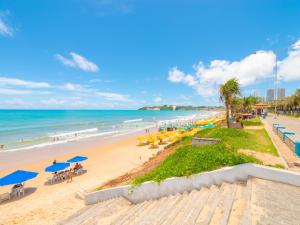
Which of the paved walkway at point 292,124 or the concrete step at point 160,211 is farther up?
the paved walkway at point 292,124

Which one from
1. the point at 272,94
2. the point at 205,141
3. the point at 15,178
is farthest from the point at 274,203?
the point at 272,94

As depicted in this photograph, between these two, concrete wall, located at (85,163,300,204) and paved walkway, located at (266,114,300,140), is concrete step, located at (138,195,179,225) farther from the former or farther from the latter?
paved walkway, located at (266,114,300,140)

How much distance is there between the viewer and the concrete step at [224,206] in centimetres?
360

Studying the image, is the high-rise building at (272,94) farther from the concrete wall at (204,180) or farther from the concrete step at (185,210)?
the concrete step at (185,210)

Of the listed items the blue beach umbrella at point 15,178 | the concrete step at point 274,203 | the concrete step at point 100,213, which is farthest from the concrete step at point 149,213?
the blue beach umbrella at point 15,178

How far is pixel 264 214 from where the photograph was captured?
142 inches

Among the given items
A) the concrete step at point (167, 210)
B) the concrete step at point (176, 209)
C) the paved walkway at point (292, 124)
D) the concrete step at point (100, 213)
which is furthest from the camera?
the paved walkway at point (292, 124)

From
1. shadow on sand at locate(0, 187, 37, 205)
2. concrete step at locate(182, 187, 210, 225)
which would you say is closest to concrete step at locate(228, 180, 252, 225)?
concrete step at locate(182, 187, 210, 225)

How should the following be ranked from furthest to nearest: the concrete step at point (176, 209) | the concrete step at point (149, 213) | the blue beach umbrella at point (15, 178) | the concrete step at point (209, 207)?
the blue beach umbrella at point (15, 178) → the concrete step at point (149, 213) → the concrete step at point (176, 209) → the concrete step at point (209, 207)

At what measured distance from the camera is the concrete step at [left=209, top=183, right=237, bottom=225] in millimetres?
3604

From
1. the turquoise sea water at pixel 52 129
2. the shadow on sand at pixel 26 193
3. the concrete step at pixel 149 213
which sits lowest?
the turquoise sea water at pixel 52 129

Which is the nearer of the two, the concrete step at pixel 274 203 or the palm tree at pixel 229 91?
the concrete step at pixel 274 203

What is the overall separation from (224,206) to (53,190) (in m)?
10.9

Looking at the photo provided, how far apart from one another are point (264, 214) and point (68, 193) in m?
10.2
